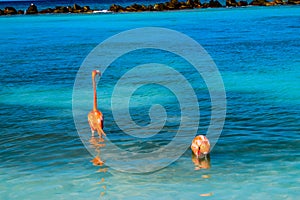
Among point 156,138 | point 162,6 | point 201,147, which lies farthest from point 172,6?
point 201,147

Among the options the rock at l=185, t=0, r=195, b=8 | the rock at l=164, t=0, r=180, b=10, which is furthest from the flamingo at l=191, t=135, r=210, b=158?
the rock at l=185, t=0, r=195, b=8

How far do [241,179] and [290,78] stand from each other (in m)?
12.8

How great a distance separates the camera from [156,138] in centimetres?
1533

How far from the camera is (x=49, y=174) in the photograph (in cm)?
1273

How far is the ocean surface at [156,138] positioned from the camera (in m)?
11.8

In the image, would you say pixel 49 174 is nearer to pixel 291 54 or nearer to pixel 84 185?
pixel 84 185

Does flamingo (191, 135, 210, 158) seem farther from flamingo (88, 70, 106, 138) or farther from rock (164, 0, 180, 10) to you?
rock (164, 0, 180, 10)

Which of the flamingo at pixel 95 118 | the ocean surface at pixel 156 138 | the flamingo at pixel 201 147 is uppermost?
the flamingo at pixel 95 118

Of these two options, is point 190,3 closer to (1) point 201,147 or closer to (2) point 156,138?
(2) point 156,138

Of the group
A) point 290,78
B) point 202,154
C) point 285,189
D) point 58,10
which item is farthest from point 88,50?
point 58,10

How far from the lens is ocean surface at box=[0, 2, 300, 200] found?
38.7 ft

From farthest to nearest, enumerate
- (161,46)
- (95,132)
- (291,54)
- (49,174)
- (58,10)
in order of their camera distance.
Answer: (58,10) < (161,46) < (291,54) < (95,132) < (49,174)

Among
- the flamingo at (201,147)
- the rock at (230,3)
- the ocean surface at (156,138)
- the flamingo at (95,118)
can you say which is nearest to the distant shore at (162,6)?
the rock at (230,3)

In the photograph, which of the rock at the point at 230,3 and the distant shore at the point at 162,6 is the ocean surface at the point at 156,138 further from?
the rock at the point at 230,3
